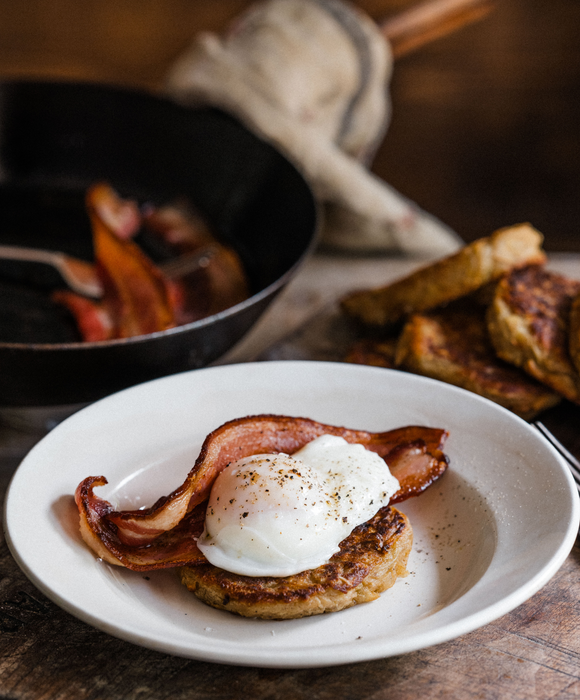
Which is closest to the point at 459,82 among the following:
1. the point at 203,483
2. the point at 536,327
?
the point at 536,327

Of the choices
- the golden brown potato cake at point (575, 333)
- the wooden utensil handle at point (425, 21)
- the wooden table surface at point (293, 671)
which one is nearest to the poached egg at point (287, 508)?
the wooden table surface at point (293, 671)

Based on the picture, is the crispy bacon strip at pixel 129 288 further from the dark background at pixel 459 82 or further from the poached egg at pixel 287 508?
the dark background at pixel 459 82

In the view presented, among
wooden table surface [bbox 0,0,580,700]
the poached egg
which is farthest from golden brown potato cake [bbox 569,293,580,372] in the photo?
wooden table surface [bbox 0,0,580,700]

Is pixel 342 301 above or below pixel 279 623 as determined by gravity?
below

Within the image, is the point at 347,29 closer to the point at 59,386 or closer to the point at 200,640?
the point at 59,386

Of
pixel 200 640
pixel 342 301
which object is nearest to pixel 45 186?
pixel 342 301
